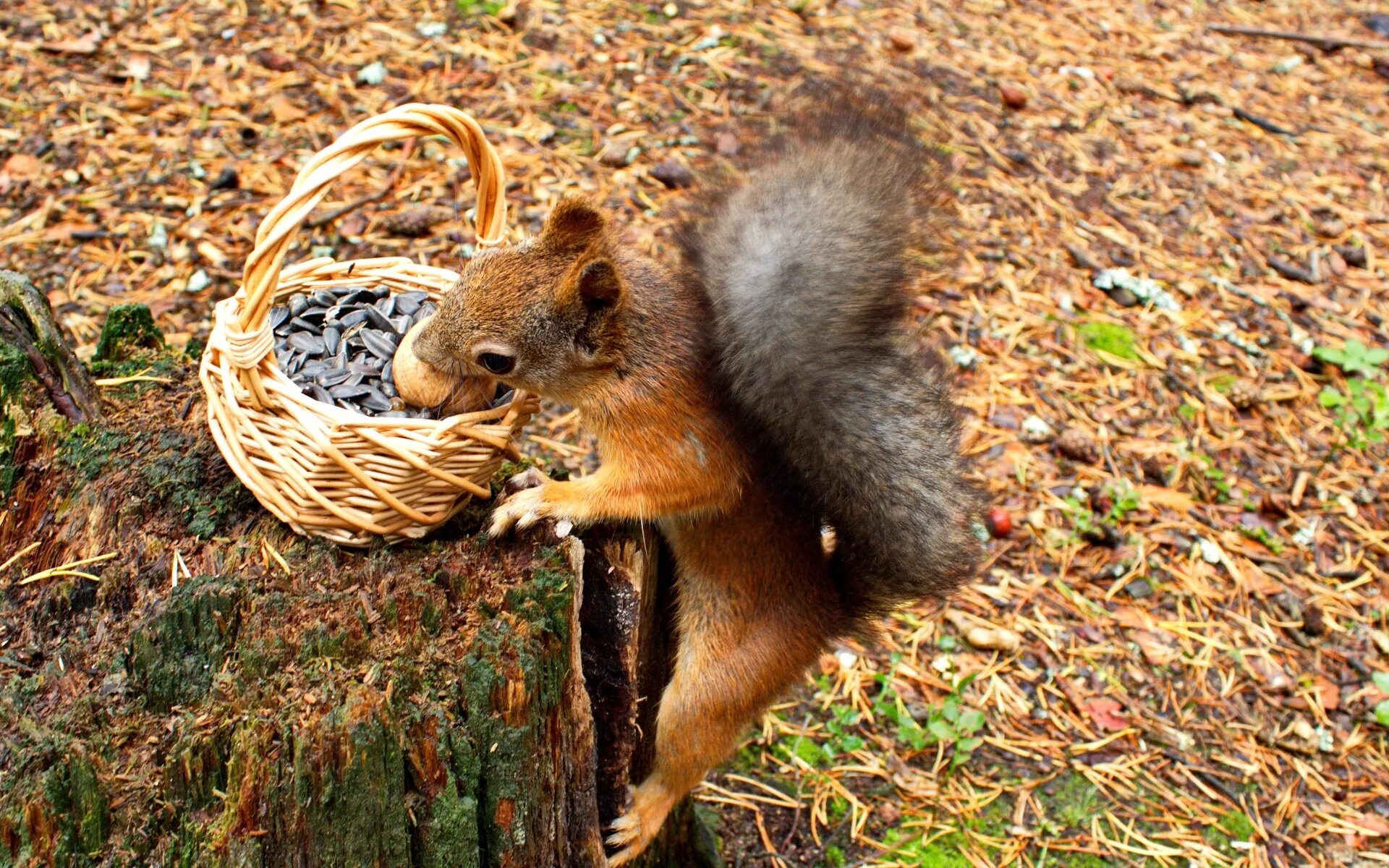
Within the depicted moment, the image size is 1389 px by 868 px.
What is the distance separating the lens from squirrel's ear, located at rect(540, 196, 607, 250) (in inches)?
90.3

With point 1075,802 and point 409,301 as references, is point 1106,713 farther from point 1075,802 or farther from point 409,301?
point 409,301

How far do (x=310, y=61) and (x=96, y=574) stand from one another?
10.2ft

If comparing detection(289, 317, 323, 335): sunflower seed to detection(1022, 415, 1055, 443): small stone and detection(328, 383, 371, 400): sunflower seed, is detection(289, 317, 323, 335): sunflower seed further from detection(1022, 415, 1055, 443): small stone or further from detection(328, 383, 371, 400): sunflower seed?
detection(1022, 415, 1055, 443): small stone

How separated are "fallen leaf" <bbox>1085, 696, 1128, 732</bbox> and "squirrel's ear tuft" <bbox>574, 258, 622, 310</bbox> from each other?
6.39 ft

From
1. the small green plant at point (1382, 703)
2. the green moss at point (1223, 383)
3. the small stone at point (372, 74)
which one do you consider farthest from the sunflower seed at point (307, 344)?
the green moss at point (1223, 383)

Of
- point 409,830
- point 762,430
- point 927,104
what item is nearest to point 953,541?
point 762,430

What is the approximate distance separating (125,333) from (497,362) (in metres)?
1.03

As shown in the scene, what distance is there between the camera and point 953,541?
2.26m

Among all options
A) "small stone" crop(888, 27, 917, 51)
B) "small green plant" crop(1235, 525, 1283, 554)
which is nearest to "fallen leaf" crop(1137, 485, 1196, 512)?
"small green plant" crop(1235, 525, 1283, 554)

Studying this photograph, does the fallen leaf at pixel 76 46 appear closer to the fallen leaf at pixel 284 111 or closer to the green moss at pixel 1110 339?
the fallen leaf at pixel 284 111

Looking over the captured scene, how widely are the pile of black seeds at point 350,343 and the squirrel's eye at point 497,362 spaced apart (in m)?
0.08

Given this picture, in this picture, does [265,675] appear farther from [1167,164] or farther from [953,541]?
[1167,164]

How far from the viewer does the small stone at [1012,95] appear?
16.8ft

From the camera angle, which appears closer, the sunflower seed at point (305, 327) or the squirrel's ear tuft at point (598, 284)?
the squirrel's ear tuft at point (598, 284)
